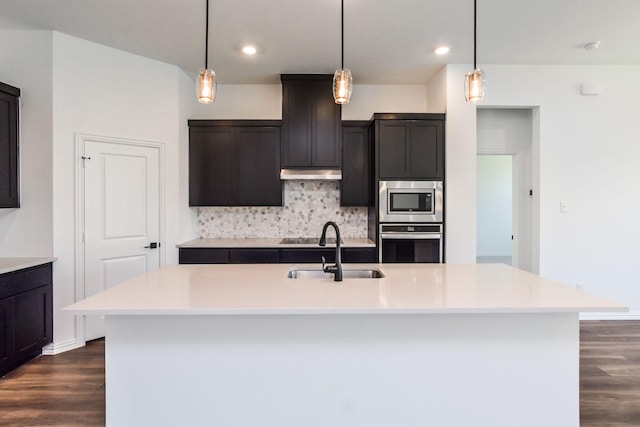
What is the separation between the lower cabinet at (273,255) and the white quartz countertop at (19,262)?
1264mm

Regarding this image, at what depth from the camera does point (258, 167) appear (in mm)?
4102

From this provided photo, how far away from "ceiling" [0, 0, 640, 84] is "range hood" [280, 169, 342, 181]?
3.71 feet

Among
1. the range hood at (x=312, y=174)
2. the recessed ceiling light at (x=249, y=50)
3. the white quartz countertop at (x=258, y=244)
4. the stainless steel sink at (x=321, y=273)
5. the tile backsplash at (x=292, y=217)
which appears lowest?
the stainless steel sink at (x=321, y=273)

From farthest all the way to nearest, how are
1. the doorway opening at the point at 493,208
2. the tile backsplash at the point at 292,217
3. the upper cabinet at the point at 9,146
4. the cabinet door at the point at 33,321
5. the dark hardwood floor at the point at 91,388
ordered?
the doorway opening at the point at 493,208
the tile backsplash at the point at 292,217
the upper cabinet at the point at 9,146
the cabinet door at the point at 33,321
the dark hardwood floor at the point at 91,388

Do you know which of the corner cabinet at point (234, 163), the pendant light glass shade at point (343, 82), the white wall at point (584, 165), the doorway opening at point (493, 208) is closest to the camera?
the pendant light glass shade at point (343, 82)

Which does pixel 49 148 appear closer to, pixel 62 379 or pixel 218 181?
pixel 218 181

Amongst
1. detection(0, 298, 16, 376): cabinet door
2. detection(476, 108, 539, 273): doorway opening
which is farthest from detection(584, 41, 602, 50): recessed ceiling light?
detection(0, 298, 16, 376): cabinet door

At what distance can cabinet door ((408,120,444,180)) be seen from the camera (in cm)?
376

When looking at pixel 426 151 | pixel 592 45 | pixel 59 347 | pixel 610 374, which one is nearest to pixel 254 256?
pixel 59 347

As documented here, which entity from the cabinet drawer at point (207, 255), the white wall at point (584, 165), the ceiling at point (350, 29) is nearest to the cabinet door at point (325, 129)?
the ceiling at point (350, 29)

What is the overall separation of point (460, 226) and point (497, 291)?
206cm

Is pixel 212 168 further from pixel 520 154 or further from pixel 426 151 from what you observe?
pixel 520 154

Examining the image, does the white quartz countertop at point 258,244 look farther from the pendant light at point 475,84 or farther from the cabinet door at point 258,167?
the pendant light at point 475,84

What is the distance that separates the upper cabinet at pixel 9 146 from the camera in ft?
9.50
